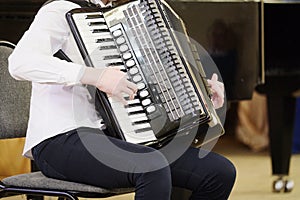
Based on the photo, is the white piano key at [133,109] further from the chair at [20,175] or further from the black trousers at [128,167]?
the chair at [20,175]

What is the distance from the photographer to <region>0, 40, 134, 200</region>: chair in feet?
5.25

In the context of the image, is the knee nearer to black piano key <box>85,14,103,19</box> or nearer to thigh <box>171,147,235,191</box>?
thigh <box>171,147,235,191</box>

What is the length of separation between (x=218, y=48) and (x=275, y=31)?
1.67 feet

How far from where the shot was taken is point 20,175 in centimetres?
174

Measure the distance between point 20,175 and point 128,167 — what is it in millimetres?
337

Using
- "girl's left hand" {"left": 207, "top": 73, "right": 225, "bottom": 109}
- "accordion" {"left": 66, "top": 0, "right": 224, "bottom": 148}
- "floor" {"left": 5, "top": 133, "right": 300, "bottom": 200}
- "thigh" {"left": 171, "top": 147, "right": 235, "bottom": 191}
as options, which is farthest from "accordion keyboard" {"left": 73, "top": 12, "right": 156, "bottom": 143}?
"floor" {"left": 5, "top": 133, "right": 300, "bottom": 200}

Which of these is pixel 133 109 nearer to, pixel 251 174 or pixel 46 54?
pixel 46 54

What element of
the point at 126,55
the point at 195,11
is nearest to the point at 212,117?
the point at 126,55

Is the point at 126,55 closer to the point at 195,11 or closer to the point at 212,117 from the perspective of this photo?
the point at 212,117

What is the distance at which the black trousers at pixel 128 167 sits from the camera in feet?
5.03

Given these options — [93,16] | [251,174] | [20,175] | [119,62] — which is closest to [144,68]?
[119,62]

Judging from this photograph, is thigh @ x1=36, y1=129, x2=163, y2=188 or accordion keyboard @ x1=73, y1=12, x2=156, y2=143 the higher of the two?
accordion keyboard @ x1=73, y1=12, x2=156, y2=143

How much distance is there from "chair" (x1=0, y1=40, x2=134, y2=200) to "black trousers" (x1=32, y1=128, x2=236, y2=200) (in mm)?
22

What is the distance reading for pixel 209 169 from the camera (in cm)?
168
